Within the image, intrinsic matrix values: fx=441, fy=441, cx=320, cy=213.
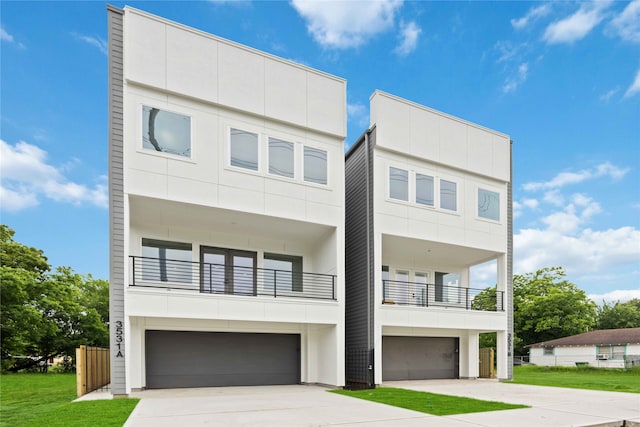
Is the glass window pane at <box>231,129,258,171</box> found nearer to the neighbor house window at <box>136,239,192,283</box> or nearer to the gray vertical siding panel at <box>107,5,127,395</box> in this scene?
the gray vertical siding panel at <box>107,5,127,395</box>

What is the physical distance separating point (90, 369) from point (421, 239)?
11.2 metres

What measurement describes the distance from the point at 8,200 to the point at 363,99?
18075 mm

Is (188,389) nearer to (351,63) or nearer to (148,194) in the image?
(148,194)

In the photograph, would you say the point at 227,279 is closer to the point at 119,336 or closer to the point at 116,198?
the point at 119,336

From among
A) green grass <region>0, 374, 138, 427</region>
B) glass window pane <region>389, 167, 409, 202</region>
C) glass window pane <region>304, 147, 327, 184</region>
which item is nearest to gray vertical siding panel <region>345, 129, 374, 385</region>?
glass window pane <region>389, 167, 409, 202</region>

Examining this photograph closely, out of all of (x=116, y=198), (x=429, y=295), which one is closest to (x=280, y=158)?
(x=116, y=198)

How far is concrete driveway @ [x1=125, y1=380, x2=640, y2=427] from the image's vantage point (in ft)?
25.5

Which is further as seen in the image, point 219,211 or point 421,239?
point 421,239

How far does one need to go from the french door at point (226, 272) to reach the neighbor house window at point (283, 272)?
1.83 feet

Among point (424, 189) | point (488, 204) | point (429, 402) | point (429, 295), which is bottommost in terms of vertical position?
point (429, 402)

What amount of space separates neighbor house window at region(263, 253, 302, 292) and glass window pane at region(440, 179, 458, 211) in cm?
580

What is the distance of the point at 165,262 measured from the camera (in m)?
13.7

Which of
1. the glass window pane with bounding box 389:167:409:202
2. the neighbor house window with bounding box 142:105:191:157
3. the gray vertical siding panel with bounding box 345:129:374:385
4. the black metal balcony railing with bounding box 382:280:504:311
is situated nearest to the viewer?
the neighbor house window with bounding box 142:105:191:157

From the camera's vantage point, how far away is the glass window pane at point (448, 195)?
54.5ft
